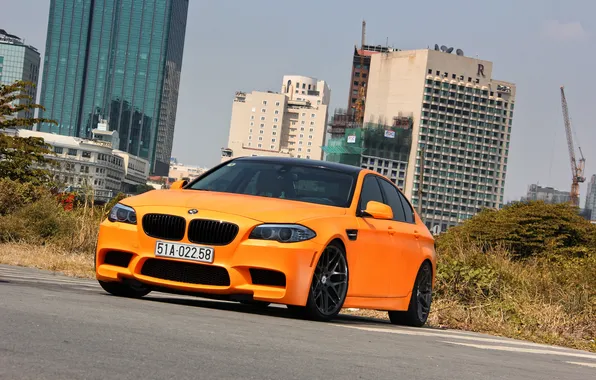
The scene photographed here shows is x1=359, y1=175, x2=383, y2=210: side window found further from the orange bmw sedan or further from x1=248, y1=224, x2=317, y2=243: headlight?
x1=248, y1=224, x2=317, y2=243: headlight

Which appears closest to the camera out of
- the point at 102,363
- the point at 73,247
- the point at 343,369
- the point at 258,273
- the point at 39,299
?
the point at 102,363

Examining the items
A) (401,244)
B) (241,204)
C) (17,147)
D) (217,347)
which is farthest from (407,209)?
(17,147)

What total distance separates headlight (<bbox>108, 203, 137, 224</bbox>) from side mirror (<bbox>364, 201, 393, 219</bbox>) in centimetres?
204

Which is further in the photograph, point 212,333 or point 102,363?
point 212,333

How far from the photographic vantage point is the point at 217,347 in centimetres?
557

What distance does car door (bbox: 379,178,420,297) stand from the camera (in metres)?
10.0

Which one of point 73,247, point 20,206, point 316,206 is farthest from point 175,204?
point 20,206

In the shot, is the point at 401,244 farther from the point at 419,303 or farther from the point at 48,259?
the point at 48,259

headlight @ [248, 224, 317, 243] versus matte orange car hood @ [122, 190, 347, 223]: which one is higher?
matte orange car hood @ [122, 190, 347, 223]

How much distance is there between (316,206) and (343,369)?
385 centimetres

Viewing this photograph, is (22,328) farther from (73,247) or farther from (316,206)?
(73,247)

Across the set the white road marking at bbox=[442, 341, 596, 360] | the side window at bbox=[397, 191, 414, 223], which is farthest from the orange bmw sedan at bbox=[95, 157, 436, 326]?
the white road marking at bbox=[442, 341, 596, 360]

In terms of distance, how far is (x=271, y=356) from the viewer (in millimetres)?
5457

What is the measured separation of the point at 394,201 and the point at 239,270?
8.91 feet
